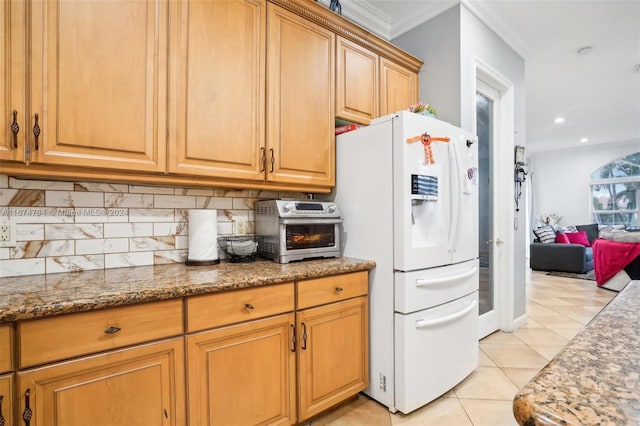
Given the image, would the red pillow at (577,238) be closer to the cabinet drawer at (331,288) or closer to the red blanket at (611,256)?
the red blanket at (611,256)

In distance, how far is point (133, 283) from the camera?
51.3 inches

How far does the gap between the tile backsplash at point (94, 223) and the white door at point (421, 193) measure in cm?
114

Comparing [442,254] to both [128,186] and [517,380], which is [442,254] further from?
[128,186]

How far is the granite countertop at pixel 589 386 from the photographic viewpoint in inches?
15.1

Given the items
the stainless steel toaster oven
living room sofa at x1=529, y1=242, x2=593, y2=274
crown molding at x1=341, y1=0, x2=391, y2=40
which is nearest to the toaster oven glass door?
the stainless steel toaster oven

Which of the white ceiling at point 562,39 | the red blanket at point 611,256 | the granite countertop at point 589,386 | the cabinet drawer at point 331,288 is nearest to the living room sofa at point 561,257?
the red blanket at point 611,256

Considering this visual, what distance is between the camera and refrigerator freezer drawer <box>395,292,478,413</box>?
1.77m

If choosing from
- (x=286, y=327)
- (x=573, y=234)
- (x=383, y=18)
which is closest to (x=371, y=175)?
(x=286, y=327)

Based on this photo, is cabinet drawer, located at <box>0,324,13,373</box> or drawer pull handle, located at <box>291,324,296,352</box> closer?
cabinet drawer, located at <box>0,324,13,373</box>

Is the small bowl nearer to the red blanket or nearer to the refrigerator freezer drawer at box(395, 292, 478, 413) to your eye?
the refrigerator freezer drawer at box(395, 292, 478, 413)

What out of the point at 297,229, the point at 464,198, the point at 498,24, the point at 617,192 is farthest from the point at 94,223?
the point at 617,192

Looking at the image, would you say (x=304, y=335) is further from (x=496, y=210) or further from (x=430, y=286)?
(x=496, y=210)

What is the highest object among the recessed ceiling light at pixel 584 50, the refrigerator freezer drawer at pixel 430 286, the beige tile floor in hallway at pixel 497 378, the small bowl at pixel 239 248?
the recessed ceiling light at pixel 584 50

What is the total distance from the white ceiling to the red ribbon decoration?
1.41 metres
